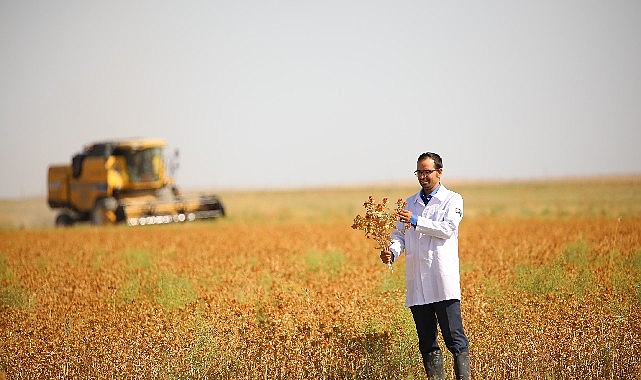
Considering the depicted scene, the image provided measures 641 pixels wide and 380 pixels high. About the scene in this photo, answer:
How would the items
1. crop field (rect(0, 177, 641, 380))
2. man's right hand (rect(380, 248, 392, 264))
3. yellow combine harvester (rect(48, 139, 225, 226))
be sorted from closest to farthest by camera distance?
man's right hand (rect(380, 248, 392, 264)) → crop field (rect(0, 177, 641, 380)) → yellow combine harvester (rect(48, 139, 225, 226))

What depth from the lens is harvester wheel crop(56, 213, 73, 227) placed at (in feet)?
97.8

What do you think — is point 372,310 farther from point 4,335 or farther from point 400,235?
point 4,335

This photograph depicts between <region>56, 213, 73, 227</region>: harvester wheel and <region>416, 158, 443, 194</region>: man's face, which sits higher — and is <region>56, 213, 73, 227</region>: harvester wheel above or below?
below

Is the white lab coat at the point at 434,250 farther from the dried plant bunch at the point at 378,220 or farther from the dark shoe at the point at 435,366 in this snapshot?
the dark shoe at the point at 435,366

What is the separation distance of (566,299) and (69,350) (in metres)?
5.28

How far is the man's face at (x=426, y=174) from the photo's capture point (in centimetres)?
567

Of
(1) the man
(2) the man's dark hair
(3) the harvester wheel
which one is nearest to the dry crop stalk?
(1) the man

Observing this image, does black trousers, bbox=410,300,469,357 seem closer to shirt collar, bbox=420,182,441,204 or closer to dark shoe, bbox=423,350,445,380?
dark shoe, bbox=423,350,445,380

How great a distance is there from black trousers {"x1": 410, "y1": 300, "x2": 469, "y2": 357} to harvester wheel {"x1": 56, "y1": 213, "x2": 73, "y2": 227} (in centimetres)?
2657

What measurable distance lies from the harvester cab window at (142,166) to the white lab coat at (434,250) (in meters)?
24.1

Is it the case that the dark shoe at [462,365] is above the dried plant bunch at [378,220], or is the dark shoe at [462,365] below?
below

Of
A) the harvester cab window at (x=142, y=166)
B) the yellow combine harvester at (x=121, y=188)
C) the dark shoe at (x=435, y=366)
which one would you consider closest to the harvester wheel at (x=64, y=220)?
the yellow combine harvester at (x=121, y=188)

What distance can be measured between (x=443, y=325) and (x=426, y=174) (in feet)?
4.15

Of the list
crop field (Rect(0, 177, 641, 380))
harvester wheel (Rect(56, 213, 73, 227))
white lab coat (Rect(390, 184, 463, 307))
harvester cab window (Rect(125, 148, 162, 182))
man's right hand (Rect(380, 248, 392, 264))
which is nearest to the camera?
white lab coat (Rect(390, 184, 463, 307))
